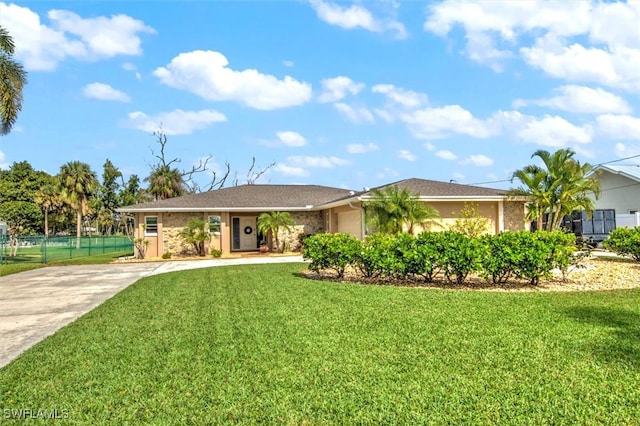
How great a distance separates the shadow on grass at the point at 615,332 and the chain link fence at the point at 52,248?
22.1 meters

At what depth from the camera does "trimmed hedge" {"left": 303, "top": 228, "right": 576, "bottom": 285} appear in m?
9.85

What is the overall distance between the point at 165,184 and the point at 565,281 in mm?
31454

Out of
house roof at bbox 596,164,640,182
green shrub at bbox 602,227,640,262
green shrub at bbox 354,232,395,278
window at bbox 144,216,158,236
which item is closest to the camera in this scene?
green shrub at bbox 354,232,395,278

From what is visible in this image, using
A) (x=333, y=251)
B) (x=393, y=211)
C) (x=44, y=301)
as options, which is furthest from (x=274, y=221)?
(x=44, y=301)

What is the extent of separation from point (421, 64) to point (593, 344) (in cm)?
1321

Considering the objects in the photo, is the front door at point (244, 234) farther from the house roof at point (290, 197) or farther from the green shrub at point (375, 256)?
the green shrub at point (375, 256)

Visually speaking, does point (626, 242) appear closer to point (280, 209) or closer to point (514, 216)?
point (514, 216)

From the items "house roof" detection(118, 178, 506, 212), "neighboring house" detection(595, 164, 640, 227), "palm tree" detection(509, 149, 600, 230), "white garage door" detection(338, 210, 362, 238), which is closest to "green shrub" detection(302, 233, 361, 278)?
"house roof" detection(118, 178, 506, 212)

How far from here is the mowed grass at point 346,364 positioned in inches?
135

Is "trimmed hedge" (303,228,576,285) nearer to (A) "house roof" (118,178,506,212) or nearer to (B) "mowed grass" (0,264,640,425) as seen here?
(B) "mowed grass" (0,264,640,425)

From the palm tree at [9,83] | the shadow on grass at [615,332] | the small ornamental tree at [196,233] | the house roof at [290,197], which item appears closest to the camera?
the shadow on grass at [615,332]

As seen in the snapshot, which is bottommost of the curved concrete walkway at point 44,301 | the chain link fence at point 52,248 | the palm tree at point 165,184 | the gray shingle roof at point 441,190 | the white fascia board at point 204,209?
the curved concrete walkway at point 44,301

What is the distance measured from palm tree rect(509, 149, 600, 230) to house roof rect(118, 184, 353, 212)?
1020cm

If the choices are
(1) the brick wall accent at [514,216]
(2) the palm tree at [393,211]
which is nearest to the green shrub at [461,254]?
(2) the palm tree at [393,211]
